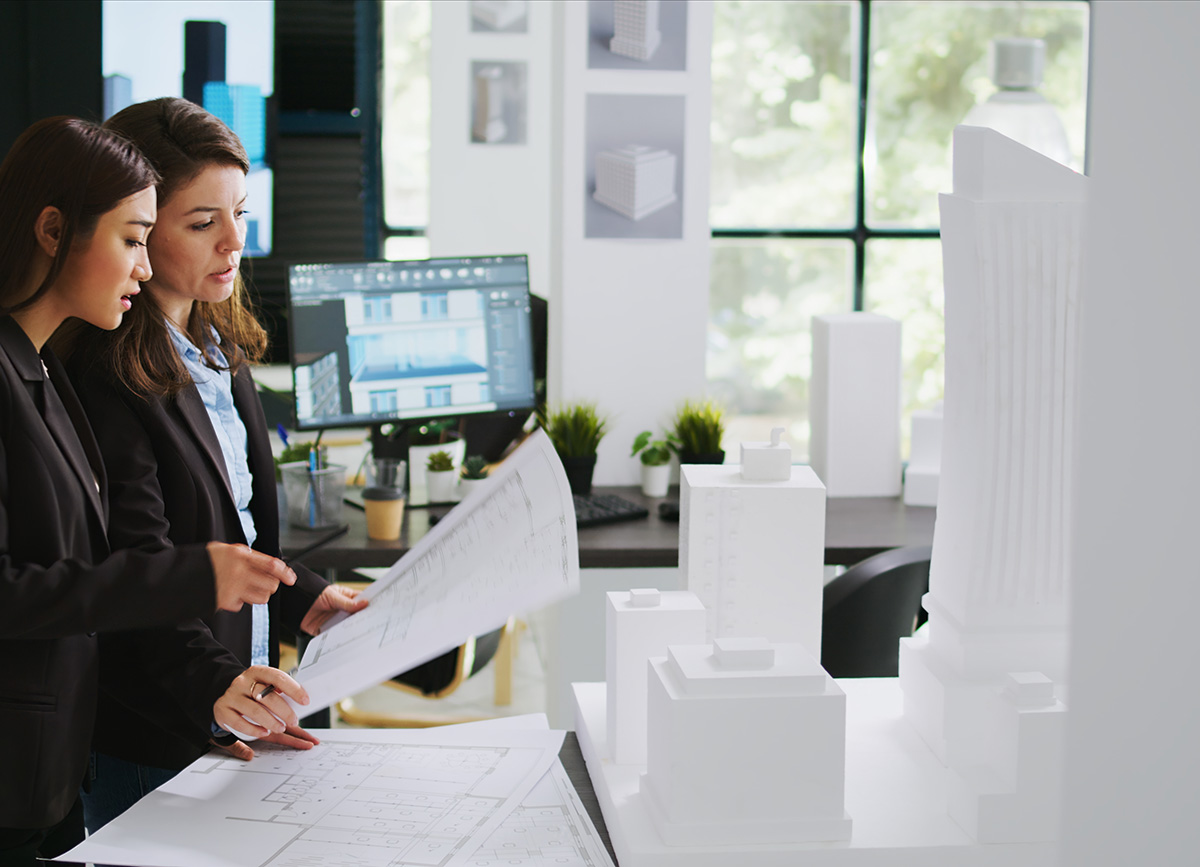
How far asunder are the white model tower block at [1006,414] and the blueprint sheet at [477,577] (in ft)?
1.31

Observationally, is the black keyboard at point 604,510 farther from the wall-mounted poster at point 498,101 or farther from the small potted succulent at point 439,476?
the wall-mounted poster at point 498,101

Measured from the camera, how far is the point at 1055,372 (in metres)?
1.13

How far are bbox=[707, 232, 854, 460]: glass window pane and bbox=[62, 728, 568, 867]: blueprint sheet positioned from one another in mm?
3262

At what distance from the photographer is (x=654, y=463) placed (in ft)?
9.46

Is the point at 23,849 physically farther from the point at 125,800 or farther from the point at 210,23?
the point at 210,23

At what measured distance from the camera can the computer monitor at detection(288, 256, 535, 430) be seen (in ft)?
8.86

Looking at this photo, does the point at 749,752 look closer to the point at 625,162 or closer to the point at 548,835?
the point at 548,835

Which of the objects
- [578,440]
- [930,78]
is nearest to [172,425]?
[578,440]

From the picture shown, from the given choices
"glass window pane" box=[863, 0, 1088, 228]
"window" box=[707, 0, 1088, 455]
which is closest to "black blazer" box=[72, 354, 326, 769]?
"window" box=[707, 0, 1088, 455]

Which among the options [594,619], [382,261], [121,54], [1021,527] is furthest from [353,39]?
[1021,527]

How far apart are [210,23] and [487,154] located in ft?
3.44

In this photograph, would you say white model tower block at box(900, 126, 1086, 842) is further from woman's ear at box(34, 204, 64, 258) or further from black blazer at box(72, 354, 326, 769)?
woman's ear at box(34, 204, 64, 258)

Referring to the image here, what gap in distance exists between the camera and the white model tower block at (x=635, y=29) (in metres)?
2.79

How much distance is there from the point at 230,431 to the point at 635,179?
154 cm
